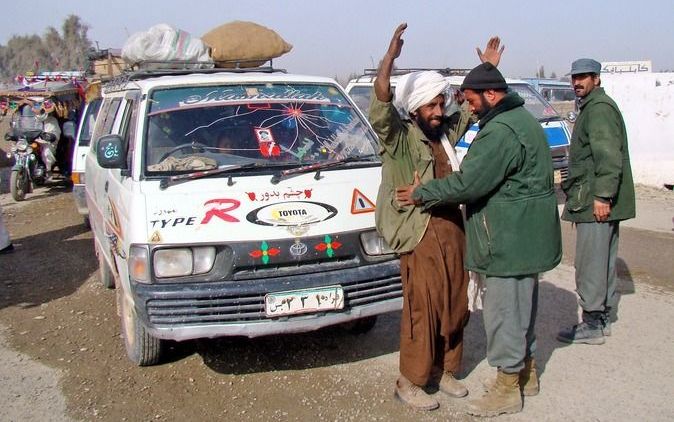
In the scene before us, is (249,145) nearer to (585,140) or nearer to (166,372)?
(166,372)

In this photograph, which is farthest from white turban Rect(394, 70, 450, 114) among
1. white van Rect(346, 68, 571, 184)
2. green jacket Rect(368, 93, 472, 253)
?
white van Rect(346, 68, 571, 184)

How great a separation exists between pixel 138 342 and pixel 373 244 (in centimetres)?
162

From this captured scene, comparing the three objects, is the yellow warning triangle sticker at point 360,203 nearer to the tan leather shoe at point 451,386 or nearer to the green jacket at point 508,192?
the green jacket at point 508,192

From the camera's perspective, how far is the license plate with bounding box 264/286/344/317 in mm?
3637

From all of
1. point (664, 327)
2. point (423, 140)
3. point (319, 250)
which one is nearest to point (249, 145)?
point (319, 250)

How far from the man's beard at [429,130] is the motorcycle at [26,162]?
1061cm

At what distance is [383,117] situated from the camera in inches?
128

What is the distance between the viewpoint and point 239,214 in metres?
3.71

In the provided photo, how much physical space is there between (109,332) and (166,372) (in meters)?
1.05

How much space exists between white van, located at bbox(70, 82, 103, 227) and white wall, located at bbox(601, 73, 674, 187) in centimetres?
928

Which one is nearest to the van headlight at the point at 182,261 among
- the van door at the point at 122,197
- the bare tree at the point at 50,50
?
the van door at the point at 122,197

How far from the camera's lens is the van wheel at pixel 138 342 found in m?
4.09

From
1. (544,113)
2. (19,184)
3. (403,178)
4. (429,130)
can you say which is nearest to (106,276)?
(403,178)

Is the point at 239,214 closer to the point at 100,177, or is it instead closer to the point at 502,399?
the point at 502,399
